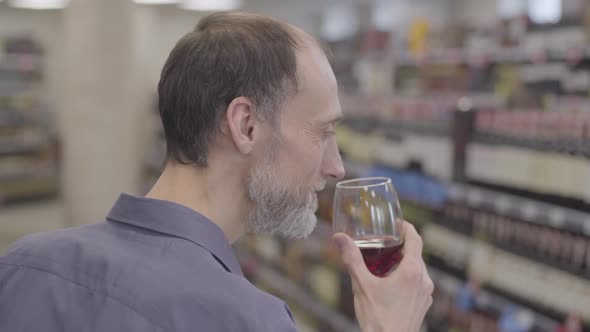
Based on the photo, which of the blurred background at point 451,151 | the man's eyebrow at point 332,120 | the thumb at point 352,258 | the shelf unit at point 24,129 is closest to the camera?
the thumb at point 352,258

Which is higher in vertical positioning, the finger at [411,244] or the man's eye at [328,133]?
the man's eye at [328,133]

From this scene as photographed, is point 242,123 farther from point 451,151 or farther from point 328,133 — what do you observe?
point 451,151

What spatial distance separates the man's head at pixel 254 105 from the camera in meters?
1.27

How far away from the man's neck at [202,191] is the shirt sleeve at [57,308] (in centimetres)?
31

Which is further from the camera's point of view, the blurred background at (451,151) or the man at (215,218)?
the blurred background at (451,151)

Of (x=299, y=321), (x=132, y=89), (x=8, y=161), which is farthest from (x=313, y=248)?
(x=8, y=161)

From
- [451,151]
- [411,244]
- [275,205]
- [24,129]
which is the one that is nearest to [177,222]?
[275,205]

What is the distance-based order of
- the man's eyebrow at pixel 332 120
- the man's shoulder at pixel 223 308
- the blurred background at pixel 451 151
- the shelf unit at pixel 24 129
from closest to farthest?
the man's shoulder at pixel 223 308
the man's eyebrow at pixel 332 120
the blurred background at pixel 451 151
the shelf unit at pixel 24 129

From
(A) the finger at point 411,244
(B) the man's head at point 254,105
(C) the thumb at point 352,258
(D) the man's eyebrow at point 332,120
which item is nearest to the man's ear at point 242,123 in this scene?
(B) the man's head at point 254,105

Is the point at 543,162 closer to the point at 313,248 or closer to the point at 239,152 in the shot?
the point at 239,152

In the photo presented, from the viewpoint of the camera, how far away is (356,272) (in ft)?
4.10

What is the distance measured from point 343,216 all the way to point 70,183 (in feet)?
16.7

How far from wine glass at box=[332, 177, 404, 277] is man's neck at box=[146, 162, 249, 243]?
28cm

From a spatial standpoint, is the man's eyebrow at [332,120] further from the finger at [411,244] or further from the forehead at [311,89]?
the finger at [411,244]
